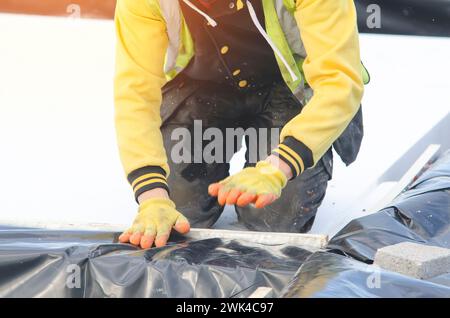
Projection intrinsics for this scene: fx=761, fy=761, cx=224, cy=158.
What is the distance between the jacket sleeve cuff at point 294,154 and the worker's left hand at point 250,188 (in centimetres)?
5

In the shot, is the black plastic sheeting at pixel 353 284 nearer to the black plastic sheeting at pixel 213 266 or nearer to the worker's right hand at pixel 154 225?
the black plastic sheeting at pixel 213 266

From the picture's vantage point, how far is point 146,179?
1.53 m

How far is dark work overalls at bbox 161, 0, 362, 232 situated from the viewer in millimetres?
1702

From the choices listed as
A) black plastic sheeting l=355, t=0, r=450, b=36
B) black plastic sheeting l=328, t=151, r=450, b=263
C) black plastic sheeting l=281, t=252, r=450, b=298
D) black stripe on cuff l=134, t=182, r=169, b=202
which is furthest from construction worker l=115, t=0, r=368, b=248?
black plastic sheeting l=355, t=0, r=450, b=36

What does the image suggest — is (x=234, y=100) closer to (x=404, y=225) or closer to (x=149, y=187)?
(x=149, y=187)

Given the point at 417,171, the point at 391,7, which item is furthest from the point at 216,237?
the point at 391,7

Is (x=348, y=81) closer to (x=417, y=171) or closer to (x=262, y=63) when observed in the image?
(x=262, y=63)

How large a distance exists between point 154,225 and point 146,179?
14 cm

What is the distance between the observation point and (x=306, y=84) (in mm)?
1738

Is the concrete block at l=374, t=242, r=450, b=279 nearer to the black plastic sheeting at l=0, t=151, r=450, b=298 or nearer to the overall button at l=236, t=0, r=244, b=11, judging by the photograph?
the black plastic sheeting at l=0, t=151, r=450, b=298

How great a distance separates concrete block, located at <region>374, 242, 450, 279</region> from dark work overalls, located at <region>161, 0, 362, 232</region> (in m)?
0.57

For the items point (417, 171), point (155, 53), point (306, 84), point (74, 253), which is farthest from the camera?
point (417, 171)

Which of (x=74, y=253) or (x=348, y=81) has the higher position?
(x=348, y=81)

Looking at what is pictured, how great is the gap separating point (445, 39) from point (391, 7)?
299mm
